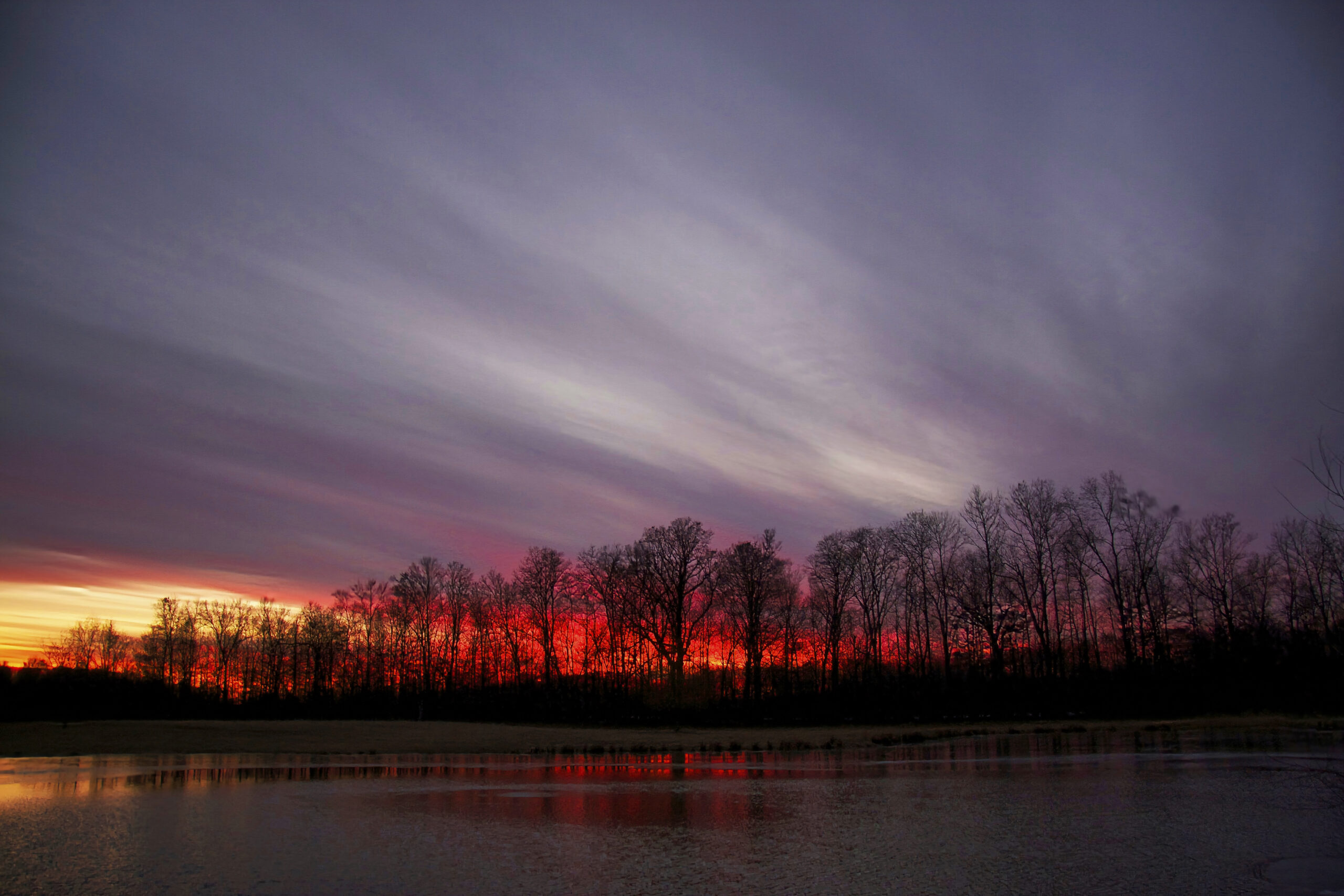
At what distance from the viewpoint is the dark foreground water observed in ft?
28.3

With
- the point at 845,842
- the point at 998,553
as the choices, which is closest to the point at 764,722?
the point at 998,553

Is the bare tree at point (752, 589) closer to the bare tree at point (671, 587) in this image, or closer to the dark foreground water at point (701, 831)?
the bare tree at point (671, 587)

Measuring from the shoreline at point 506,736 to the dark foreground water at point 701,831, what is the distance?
38.5ft

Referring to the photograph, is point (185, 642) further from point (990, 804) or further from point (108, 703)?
point (990, 804)

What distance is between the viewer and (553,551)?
76250mm

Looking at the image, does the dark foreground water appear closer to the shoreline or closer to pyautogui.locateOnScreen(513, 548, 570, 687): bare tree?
the shoreline

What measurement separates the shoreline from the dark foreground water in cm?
1173

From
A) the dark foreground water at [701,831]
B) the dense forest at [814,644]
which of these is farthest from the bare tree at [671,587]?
the dark foreground water at [701,831]

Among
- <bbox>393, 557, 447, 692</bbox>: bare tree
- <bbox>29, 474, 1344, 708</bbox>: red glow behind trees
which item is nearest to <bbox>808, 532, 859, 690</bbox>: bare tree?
<bbox>29, 474, 1344, 708</bbox>: red glow behind trees

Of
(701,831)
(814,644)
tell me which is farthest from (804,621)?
(701,831)

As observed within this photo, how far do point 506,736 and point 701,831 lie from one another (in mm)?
31350

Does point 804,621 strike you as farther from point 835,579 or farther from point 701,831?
point 701,831

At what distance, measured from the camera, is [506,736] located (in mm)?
40344

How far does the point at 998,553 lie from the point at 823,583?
14.1 metres
